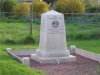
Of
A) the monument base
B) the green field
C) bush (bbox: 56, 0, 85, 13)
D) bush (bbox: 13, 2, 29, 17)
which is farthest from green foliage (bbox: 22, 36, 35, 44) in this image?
bush (bbox: 56, 0, 85, 13)

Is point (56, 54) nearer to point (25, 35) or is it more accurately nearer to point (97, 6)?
point (25, 35)

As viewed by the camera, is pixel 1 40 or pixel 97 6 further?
pixel 97 6

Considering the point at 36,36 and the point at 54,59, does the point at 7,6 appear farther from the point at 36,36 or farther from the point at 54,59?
the point at 54,59

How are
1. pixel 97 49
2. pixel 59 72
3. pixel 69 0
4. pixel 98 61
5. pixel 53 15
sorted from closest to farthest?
pixel 59 72 < pixel 98 61 < pixel 53 15 < pixel 97 49 < pixel 69 0

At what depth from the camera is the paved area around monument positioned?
1220cm

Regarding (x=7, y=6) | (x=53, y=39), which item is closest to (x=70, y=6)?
(x=7, y=6)

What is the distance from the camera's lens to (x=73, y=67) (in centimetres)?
1341

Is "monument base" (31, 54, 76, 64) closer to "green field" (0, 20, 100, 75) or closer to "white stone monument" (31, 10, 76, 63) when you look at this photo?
"white stone monument" (31, 10, 76, 63)

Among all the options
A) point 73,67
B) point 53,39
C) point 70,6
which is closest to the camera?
point 73,67

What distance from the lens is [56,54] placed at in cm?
1498

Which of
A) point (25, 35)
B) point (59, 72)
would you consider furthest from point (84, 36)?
point (59, 72)

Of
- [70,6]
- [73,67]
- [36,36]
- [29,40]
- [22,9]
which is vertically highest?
[70,6]

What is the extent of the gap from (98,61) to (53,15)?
2510mm

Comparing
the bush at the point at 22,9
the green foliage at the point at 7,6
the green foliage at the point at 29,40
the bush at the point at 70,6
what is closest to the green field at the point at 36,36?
the green foliage at the point at 29,40
